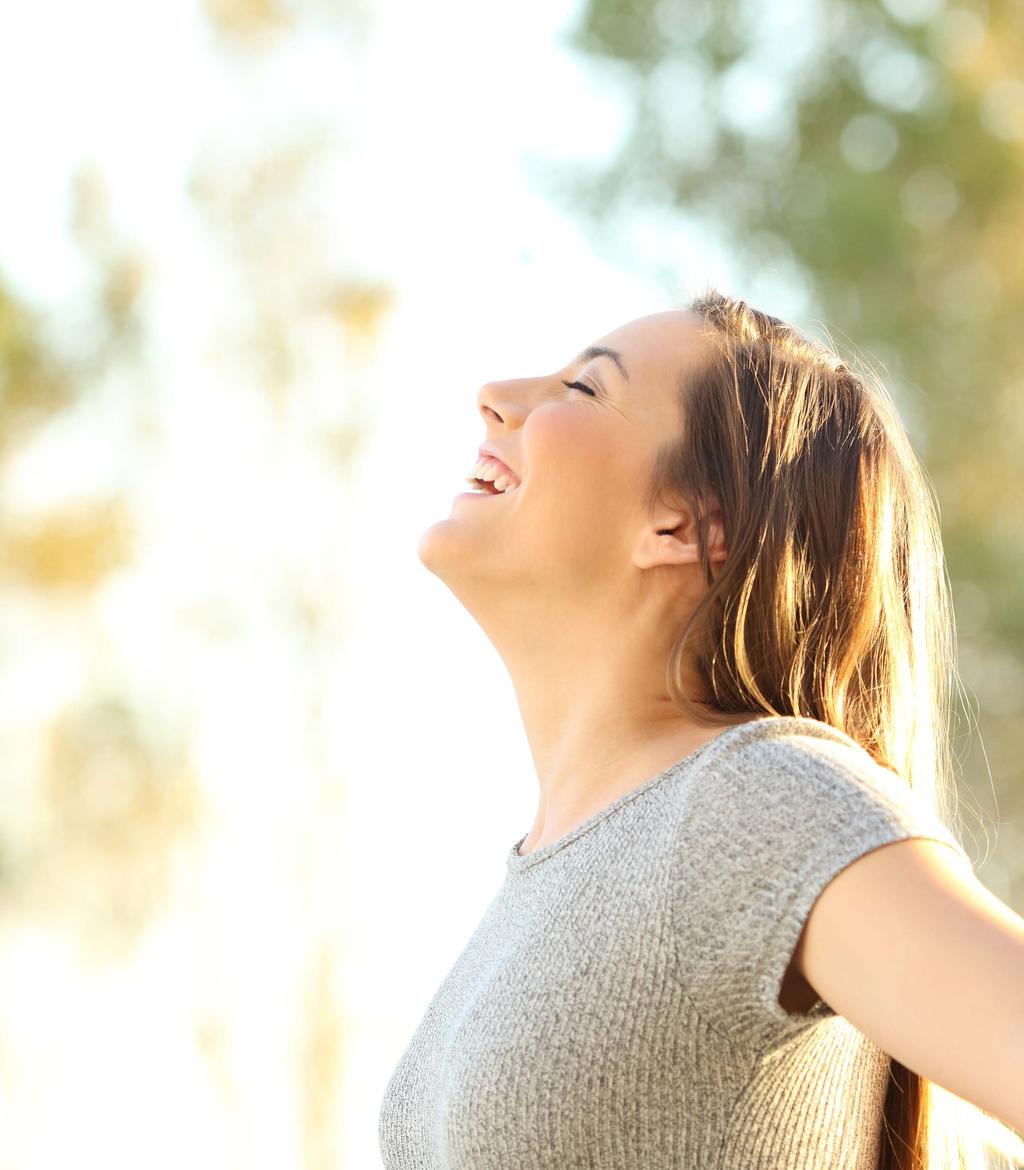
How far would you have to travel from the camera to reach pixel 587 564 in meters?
1.34

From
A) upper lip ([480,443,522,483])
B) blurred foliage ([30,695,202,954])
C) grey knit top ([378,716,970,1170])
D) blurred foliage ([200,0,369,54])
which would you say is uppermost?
blurred foliage ([200,0,369,54])

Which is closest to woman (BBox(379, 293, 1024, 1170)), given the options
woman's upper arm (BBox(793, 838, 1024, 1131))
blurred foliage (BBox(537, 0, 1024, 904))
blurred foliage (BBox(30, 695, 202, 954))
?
woman's upper arm (BBox(793, 838, 1024, 1131))

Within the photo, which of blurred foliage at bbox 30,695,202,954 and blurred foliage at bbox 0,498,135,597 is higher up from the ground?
blurred foliage at bbox 0,498,135,597

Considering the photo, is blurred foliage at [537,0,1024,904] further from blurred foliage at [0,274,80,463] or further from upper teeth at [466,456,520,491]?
upper teeth at [466,456,520,491]

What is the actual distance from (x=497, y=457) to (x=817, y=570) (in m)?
0.37

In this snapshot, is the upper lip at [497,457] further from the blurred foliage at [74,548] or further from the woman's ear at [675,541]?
the blurred foliage at [74,548]

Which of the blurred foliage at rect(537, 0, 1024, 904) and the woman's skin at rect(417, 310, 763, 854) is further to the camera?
the blurred foliage at rect(537, 0, 1024, 904)

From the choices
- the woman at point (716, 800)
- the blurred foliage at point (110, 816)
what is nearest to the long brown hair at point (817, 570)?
the woman at point (716, 800)

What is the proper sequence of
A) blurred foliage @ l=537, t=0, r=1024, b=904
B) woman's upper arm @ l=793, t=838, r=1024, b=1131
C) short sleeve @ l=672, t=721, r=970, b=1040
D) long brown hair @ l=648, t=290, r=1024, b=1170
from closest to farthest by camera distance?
woman's upper arm @ l=793, t=838, r=1024, b=1131 → short sleeve @ l=672, t=721, r=970, b=1040 → long brown hair @ l=648, t=290, r=1024, b=1170 → blurred foliage @ l=537, t=0, r=1024, b=904

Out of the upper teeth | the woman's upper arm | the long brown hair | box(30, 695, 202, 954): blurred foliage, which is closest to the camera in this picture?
the woman's upper arm

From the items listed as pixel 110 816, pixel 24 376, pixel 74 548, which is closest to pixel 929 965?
pixel 110 816

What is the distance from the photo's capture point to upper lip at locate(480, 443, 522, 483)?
1425 millimetres

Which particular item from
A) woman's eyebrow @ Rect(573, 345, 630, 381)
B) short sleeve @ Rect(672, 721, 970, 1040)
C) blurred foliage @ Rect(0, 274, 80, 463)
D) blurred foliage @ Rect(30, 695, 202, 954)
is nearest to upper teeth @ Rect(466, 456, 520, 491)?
woman's eyebrow @ Rect(573, 345, 630, 381)

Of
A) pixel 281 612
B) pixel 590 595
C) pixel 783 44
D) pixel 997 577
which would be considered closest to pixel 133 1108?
pixel 281 612
